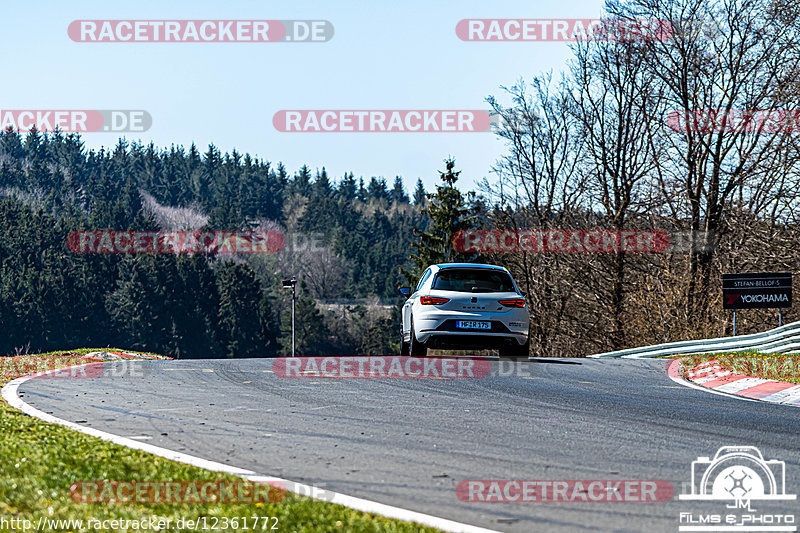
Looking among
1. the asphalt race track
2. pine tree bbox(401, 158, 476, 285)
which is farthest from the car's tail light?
pine tree bbox(401, 158, 476, 285)

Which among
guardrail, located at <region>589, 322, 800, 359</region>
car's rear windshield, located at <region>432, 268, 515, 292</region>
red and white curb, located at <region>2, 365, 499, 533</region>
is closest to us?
red and white curb, located at <region>2, 365, 499, 533</region>

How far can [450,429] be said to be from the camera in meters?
8.61

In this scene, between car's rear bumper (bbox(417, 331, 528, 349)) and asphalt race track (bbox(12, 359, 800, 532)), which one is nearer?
asphalt race track (bbox(12, 359, 800, 532))

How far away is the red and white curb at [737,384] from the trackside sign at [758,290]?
5.12m

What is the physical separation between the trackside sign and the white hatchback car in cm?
656

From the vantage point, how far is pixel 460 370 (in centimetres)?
1498

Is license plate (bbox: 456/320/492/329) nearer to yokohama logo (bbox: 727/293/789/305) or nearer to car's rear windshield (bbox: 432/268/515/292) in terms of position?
car's rear windshield (bbox: 432/268/515/292)

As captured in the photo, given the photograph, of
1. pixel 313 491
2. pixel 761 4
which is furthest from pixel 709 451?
pixel 761 4

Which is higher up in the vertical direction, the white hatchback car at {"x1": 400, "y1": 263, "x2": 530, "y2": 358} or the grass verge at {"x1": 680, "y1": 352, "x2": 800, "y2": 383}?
the white hatchback car at {"x1": 400, "y1": 263, "x2": 530, "y2": 358}

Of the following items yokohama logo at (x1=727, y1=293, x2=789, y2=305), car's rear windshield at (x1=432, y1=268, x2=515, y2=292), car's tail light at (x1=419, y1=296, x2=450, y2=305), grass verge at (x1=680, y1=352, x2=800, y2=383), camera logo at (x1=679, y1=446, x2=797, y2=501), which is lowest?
grass verge at (x1=680, y1=352, x2=800, y2=383)

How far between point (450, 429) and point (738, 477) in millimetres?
2858

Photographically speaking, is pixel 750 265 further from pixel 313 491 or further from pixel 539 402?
pixel 313 491

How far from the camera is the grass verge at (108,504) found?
16.4 feet

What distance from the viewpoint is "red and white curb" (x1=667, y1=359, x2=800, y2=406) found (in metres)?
12.2
